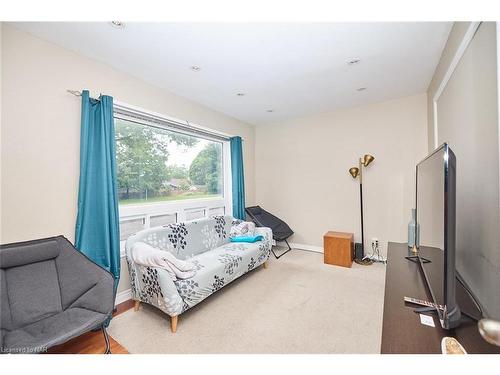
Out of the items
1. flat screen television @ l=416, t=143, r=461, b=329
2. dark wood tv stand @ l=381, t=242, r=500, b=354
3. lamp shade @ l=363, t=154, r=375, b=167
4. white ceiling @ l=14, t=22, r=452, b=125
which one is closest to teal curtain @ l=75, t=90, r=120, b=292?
white ceiling @ l=14, t=22, r=452, b=125

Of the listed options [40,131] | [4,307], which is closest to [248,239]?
[4,307]

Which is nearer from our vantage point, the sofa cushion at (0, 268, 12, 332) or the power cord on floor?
the sofa cushion at (0, 268, 12, 332)

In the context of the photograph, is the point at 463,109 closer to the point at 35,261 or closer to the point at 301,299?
the point at 301,299

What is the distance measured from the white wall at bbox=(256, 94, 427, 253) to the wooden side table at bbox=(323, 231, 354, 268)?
0.50 meters

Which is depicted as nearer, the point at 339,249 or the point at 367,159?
the point at 339,249

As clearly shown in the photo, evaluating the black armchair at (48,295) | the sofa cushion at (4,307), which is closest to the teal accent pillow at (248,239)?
the black armchair at (48,295)

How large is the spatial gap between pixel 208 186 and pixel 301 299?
228 cm

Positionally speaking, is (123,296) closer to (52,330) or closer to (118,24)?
(52,330)

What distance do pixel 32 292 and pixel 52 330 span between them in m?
0.36

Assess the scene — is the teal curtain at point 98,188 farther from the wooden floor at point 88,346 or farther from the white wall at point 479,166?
the white wall at point 479,166

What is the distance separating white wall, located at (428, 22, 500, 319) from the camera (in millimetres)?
1073

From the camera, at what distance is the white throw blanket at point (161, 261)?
1.93m

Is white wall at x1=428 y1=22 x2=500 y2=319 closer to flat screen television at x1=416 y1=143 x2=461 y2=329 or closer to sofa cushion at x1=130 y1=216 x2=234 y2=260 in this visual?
flat screen television at x1=416 y1=143 x2=461 y2=329

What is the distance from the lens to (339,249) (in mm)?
3309
